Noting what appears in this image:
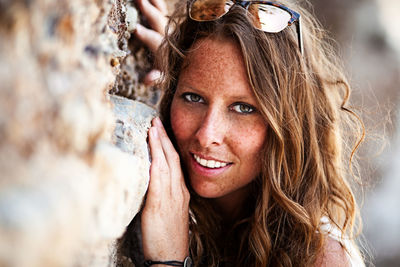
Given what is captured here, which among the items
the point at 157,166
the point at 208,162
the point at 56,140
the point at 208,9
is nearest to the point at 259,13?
the point at 208,9

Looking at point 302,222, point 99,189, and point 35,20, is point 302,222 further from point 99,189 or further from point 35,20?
point 35,20

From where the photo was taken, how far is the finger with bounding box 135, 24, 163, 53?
2.04 m

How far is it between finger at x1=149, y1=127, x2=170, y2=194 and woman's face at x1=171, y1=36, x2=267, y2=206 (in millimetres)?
189

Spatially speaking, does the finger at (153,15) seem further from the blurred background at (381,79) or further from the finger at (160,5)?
the blurred background at (381,79)

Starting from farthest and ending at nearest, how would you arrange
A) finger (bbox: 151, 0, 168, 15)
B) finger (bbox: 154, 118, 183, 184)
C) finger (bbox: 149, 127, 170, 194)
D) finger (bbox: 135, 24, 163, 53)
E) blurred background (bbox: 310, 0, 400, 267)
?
blurred background (bbox: 310, 0, 400, 267) < finger (bbox: 151, 0, 168, 15) < finger (bbox: 135, 24, 163, 53) < finger (bbox: 154, 118, 183, 184) < finger (bbox: 149, 127, 170, 194)

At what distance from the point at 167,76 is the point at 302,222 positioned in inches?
36.6

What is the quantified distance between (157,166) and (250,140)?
1.47ft

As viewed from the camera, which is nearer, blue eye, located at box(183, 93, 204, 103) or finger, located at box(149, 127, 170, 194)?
finger, located at box(149, 127, 170, 194)

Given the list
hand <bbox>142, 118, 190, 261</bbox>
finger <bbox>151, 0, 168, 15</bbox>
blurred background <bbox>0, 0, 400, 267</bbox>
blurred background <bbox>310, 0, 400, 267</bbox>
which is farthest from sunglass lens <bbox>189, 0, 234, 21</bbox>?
blurred background <bbox>310, 0, 400, 267</bbox>

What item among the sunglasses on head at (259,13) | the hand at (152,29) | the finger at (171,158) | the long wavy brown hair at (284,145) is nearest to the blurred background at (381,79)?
the long wavy brown hair at (284,145)

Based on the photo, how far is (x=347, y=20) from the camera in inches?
218

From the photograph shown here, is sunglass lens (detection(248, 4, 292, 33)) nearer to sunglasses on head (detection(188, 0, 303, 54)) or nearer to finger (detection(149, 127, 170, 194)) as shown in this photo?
sunglasses on head (detection(188, 0, 303, 54))

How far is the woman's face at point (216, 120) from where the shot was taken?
5.74 feet

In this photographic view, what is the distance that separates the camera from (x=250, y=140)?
180cm
